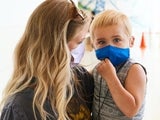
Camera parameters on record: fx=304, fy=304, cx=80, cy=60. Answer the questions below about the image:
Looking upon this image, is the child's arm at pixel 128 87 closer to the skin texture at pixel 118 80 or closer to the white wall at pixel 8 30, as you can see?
the skin texture at pixel 118 80

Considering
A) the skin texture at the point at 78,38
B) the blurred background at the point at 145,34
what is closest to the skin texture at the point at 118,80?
the skin texture at the point at 78,38

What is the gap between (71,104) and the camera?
1.15 metres

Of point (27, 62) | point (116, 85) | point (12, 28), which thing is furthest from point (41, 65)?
point (12, 28)

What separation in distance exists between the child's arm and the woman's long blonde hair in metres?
0.17

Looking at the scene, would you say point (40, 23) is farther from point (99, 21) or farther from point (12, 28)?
point (12, 28)

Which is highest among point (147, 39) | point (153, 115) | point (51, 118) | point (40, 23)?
point (40, 23)

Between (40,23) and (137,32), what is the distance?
4.37 ft

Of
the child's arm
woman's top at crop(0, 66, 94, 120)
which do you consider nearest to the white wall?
woman's top at crop(0, 66, 94, 120)

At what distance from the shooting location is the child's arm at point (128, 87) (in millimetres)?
1104

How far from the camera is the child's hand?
1129 millimetres

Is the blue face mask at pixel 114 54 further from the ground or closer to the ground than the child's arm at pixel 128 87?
further from the ground

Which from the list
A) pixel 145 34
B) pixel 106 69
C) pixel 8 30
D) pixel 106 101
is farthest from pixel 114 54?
pixel 145 34

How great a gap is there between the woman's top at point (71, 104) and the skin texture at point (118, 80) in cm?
9

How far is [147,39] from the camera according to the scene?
230 centimetres
